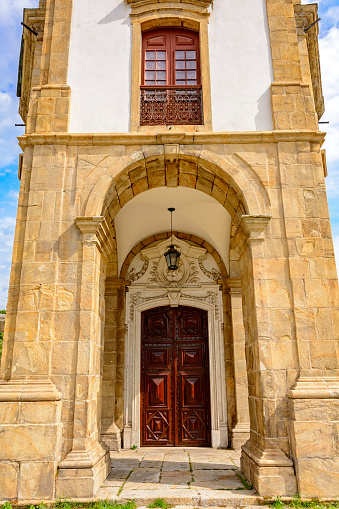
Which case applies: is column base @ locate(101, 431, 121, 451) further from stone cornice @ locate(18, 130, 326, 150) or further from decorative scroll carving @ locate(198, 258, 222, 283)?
stone cornice @ locate(18, 130, 326, 150)

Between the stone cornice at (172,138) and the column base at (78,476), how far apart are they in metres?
3.66

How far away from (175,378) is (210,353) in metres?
0.78

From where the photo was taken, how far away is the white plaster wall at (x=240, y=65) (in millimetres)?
5492

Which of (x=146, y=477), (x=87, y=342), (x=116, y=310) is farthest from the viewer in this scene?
(x=116, y=310)

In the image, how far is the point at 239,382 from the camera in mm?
7152

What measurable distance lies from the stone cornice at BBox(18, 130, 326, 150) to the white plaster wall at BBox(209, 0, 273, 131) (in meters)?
0.20

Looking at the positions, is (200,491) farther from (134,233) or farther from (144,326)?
(134,233)

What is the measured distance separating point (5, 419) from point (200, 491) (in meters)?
2.15

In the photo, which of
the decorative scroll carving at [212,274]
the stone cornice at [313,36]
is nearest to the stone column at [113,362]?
the decorative scroll carving at [212,274]

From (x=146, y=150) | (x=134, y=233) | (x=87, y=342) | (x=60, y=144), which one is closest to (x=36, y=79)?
(x=60, y=144)

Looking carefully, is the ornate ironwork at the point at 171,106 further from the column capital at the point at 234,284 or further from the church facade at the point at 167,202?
the column capital at the point at 234,284

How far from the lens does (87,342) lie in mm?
4594

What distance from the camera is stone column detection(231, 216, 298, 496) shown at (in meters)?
4.18

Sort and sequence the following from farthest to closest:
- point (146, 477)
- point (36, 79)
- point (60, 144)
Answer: point (36, 79), point (60, 144), point (146, 477)
